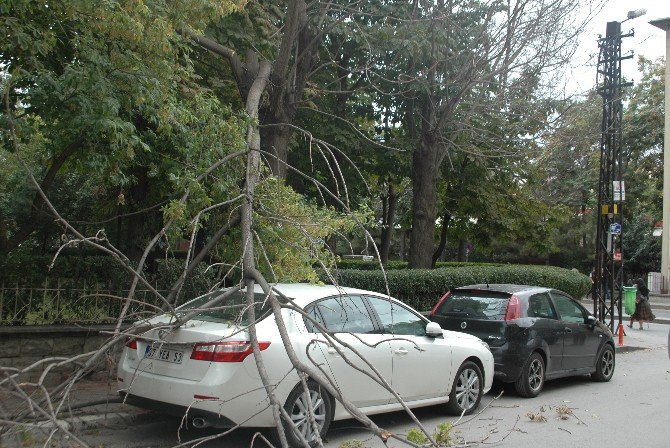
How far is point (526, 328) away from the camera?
31.7 ft

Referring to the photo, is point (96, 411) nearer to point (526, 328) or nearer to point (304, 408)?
point (304, 408)

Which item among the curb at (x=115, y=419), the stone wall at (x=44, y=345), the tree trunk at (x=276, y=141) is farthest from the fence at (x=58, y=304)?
the tree trunk at (x=276, y=141)

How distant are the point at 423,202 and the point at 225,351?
436 inches

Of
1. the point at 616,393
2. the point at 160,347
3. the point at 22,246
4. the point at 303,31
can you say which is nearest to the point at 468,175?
the point at 303,31

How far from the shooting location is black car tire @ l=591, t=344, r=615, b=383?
37.1ft

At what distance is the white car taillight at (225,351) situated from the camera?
6000 mm

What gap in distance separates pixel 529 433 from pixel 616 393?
3.43 metres

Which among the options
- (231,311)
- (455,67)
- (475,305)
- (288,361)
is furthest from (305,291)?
(455,67)

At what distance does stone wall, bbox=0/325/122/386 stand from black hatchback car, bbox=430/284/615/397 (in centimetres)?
485

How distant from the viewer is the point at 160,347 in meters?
5.97

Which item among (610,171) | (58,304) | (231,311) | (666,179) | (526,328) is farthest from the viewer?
(666,179)

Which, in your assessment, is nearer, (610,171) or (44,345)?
(44,345)

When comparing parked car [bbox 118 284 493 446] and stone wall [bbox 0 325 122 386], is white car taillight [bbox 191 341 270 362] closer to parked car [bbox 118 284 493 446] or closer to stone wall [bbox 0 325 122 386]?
parked car [bbox 118 284 493 446]

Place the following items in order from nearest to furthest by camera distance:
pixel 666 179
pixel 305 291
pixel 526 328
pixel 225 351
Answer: pixel 225 351 < pixel 305 291 < pixel 526 328 < pixel 666 179
